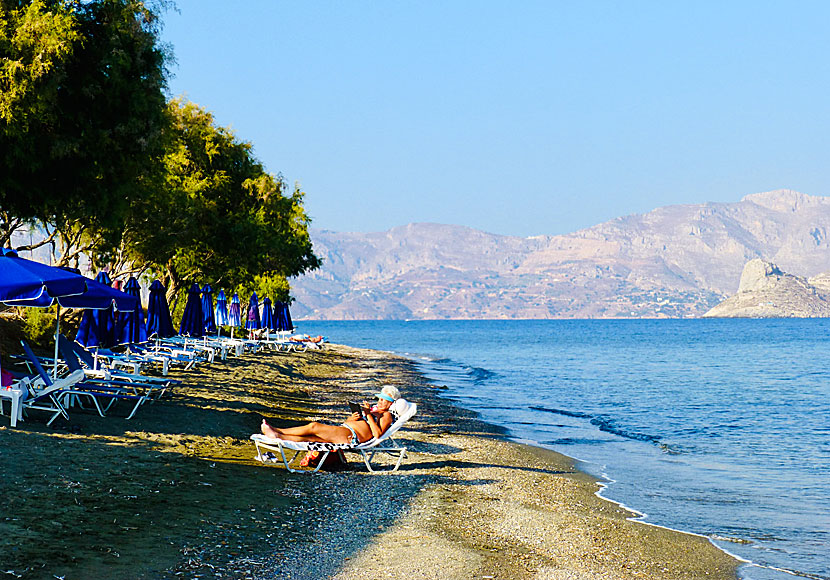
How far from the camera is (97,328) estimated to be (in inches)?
621

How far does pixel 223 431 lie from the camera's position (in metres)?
12.6

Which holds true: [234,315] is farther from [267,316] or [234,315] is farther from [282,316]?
[282,316]

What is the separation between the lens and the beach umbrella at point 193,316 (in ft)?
82.1

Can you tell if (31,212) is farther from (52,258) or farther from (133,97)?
(52,258)

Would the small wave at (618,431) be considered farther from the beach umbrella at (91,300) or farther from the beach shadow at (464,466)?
the beach umbrella at (91,300)

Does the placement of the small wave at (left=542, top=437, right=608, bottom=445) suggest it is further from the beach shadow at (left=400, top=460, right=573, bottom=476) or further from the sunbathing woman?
the sunbathing woman

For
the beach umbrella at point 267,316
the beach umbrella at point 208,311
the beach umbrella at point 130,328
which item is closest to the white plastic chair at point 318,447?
the beach umbrella at point 130,328

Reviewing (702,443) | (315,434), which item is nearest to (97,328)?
(315,434)

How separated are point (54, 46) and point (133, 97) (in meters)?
1.70

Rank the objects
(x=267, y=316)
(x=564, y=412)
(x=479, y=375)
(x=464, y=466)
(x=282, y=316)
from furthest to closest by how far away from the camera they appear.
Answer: (x=282, y=316) → (x=267, y=316) → (x=479, y=375) → (x=564, y=412) → (x=464, y=466)

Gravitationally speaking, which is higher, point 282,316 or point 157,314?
point 157,314

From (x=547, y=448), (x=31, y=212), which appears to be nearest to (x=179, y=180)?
(x=31, y=212)

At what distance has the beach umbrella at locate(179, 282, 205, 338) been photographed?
2503 centimetres

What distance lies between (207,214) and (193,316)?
7080 mm
